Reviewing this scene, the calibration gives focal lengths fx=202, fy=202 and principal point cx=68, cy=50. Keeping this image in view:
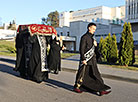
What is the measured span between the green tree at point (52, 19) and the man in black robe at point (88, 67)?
3426 inches

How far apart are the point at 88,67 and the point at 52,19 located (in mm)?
89358

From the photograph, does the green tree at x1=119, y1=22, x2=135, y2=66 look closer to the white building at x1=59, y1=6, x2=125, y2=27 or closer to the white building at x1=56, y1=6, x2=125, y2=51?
the white building at x1=56, y1=6, x2=125, y2=51

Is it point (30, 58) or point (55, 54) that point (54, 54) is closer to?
point (55, 54)

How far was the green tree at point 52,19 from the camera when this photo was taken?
301 ft

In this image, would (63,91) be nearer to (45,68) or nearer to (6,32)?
(45,68)

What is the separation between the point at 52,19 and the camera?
9325cm

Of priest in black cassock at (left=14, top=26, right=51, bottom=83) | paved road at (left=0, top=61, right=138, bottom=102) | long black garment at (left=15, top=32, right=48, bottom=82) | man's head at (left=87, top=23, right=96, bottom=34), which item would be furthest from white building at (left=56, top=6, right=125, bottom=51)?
man's head at (left=87, top=23, right=96, bottom=34)

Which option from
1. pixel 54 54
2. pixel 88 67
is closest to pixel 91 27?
pixel 88 67

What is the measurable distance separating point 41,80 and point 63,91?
1.39m

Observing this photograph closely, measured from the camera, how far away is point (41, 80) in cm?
718

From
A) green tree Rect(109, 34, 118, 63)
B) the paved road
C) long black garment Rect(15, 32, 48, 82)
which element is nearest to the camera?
the paved road

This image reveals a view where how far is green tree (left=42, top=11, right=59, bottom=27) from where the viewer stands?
91.8 meters

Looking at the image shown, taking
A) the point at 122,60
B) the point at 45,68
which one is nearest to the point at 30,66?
the point at 45,68

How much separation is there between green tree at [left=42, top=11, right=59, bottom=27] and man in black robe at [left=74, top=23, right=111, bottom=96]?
87018mm
